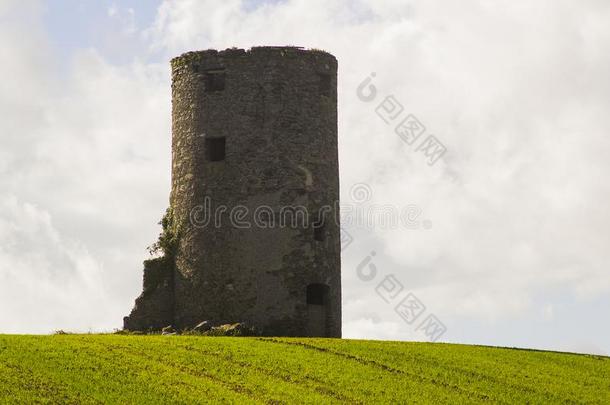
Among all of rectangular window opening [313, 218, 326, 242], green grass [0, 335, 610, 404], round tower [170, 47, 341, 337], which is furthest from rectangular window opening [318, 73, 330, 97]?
green grass [0, 335, 610, 404]

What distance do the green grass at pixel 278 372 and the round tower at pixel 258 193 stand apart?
3.46m

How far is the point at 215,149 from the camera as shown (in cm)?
4050

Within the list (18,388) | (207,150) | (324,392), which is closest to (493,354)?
(324,392)

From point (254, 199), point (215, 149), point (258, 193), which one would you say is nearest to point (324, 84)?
point (215, 149)

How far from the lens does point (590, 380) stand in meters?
34.1

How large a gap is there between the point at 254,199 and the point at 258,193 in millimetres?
221

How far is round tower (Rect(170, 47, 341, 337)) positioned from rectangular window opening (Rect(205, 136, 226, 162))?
1.2 inches

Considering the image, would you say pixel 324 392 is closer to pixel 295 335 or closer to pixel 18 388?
pixel 18 388

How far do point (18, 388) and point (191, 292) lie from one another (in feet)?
44.8

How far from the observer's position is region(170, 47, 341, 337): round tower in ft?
128

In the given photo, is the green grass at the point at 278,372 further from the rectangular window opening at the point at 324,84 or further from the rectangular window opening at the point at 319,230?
the rectangular window opening at the point at 324,84

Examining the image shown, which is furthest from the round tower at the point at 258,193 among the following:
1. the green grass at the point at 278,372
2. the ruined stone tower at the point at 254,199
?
the green grass at the point at 278,372

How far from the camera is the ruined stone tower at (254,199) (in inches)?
1542

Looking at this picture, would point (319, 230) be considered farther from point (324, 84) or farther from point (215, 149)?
point (324, 84)
